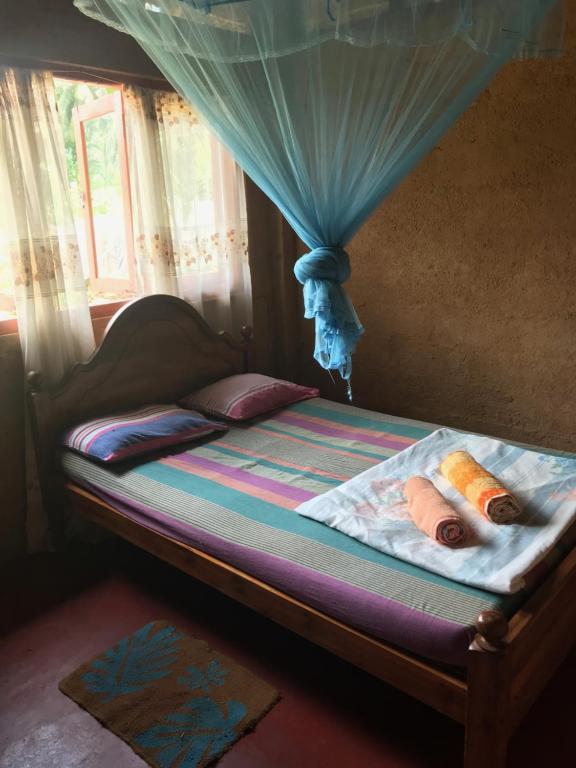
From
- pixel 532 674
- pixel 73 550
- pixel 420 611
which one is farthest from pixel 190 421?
pixel 532 674

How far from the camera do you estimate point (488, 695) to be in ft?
4.89

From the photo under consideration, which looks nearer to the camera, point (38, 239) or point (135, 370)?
point (38, 239)

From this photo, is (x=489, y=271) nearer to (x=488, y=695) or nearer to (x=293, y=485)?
(x=293, y=485)

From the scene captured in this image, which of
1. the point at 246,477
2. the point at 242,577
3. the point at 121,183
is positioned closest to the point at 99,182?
the point at 121,183

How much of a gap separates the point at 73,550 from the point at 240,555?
1.32 meters

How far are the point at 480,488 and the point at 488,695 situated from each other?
2.23 feet

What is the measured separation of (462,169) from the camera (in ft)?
10.5

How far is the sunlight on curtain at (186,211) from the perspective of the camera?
3.10m

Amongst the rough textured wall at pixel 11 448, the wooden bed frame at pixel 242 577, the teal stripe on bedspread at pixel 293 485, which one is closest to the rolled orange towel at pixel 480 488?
the wooden bed frame at pixel 242 577

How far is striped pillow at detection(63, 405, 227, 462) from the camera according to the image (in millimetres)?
2590

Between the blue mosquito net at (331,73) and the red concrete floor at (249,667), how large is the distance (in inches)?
58.1

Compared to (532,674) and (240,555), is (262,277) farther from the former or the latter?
(532,674)

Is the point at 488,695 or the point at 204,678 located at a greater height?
the point at 488,695

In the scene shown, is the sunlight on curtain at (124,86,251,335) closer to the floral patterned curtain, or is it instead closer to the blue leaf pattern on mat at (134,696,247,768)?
the floral patterned curtain
